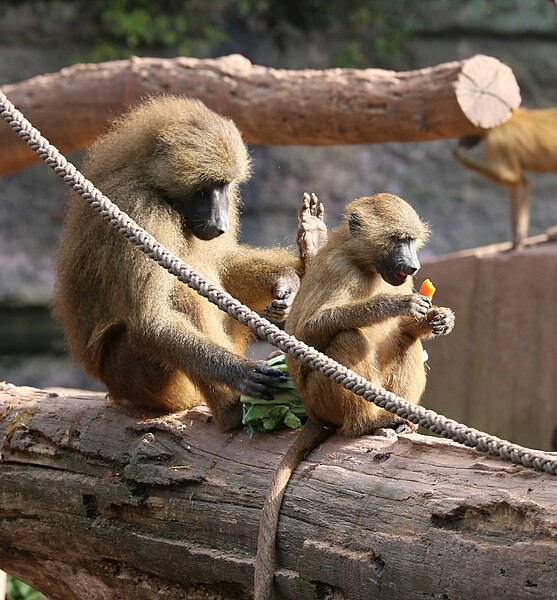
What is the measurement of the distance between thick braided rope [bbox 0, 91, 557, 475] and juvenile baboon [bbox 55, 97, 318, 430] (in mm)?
674

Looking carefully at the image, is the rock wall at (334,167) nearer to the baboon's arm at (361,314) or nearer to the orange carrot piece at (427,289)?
the orange carrot piece at (427,289)

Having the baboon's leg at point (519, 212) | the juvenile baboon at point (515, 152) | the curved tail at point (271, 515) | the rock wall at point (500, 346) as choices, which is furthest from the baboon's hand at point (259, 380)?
the juvenile baboon at point (515, 152)

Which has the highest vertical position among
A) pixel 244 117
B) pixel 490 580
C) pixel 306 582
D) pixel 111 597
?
pixel 244 117

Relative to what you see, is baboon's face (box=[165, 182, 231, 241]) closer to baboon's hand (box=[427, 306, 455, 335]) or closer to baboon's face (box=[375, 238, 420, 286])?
baboon's face (box=[375, 238, 420, 286])

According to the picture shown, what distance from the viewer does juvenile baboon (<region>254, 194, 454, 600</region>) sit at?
4.07 metres

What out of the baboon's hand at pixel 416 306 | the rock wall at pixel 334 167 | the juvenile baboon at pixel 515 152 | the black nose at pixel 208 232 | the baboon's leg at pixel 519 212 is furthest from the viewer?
the rock wall at pixel 334 167

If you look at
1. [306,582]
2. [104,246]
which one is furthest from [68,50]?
[306,582]

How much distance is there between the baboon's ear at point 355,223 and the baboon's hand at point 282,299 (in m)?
0.77

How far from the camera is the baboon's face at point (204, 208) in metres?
4.91

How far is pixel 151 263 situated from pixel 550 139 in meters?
7.36

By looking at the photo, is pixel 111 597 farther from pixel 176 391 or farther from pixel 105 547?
pixel 176 391

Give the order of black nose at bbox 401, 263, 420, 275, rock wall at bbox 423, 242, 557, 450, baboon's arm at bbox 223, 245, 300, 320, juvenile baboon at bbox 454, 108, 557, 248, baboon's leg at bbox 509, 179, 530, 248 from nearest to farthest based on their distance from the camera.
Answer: black nose at bbox 401, 263, 420, 275
baboon's arm at bbox 223, 245, 300, 320
rock wall at bbox 423, 242, 557, 450
baboon's leg at bbox 509, 179, 530, 248
juvenile baboon at bbox 454, 108, 557, 248

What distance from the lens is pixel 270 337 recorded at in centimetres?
375

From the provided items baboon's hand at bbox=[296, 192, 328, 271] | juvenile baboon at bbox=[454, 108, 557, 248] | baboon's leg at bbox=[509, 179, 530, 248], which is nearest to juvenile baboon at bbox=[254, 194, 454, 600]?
baboon's hand at bbox=[296, 192, 328, 271]
